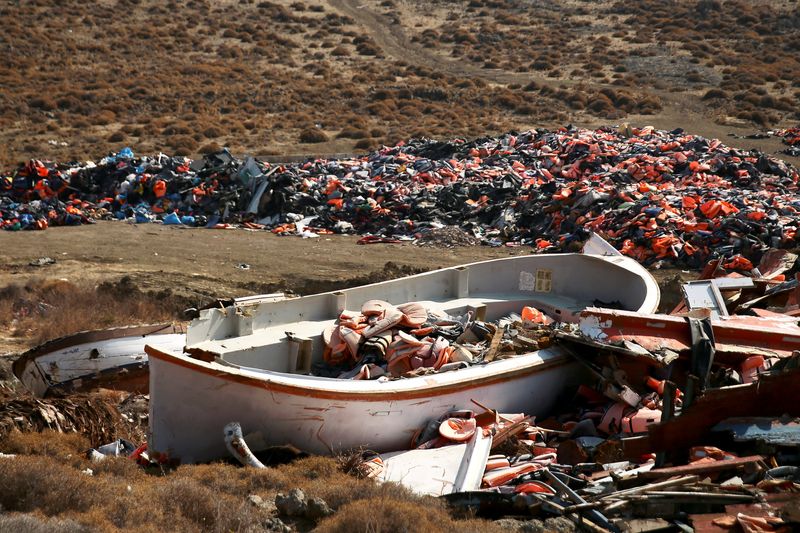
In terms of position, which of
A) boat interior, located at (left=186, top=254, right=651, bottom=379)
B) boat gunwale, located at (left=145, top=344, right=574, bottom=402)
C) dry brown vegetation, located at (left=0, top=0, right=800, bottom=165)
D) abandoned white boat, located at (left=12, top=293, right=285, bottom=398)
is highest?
boat gunwale, located at (left=145, top=344, right=574, bottom=402)

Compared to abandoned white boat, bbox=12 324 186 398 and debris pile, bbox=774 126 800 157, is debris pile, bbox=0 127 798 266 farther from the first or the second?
abandoned white boat, bbox=12 324 186 398

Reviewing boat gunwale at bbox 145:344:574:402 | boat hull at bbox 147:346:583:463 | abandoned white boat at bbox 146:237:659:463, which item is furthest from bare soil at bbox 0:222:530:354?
boat gunwale at bbox 145:344:574:402

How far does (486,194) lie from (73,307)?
37.3ft

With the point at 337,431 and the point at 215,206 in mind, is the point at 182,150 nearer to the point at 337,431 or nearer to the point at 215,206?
the point at 215,206

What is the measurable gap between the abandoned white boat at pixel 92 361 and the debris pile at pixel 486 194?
10.5 metres

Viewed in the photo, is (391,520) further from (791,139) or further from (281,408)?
(791,139)

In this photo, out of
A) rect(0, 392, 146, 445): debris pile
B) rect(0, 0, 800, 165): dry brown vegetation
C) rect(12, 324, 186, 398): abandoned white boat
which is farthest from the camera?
rect(0, 0, 800, 165): dry brown vegetation

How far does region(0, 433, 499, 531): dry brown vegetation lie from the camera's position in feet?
21.5

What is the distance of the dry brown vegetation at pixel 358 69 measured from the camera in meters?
35.7

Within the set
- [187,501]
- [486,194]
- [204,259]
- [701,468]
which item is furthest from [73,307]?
[486,194]

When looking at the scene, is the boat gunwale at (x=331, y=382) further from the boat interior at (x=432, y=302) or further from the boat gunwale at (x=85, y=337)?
the boat gunwale at (x=85, y=337)

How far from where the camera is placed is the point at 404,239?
21656 millimetres

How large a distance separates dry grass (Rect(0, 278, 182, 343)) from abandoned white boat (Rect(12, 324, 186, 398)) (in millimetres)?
2790

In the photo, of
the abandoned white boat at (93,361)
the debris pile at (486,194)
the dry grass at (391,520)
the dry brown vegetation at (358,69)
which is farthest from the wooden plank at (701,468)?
the dry brown vegetation at (358,69)
